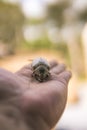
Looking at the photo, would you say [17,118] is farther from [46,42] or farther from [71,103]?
[46,42]

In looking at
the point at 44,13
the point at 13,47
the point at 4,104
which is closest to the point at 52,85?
the point at 4,104

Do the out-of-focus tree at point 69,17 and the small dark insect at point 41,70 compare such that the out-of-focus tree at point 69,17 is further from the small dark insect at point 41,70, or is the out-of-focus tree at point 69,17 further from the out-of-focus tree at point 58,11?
the small dark insect at point 41,70

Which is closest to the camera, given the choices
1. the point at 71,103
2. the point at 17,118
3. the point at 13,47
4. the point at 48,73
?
the point at 17,118

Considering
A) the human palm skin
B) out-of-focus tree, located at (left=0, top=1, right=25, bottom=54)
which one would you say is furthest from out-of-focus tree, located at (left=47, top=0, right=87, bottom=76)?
the human palm skin

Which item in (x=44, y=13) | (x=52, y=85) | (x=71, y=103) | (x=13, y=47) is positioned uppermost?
(x=44, y=13)

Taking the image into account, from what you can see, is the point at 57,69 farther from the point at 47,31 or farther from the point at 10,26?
the point at 47,31

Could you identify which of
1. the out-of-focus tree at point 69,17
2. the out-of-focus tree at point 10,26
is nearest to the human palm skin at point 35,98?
the out-of-focus tree at point 10,26

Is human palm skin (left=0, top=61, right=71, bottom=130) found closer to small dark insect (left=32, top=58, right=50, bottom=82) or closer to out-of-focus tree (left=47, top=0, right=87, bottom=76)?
small dark insect (left=32, top=58, right=50, bottom=82)

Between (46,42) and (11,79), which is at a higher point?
(46,42)
